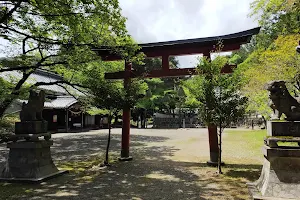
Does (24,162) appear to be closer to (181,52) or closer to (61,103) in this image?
(181,52)

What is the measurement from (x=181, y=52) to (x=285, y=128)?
5.95m

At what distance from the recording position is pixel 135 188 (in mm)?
6406

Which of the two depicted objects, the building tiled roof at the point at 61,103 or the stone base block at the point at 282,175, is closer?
the stone base block at the point at 282,175

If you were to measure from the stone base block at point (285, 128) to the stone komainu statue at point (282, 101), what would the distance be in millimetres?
133

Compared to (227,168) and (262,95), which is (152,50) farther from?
(262,95)

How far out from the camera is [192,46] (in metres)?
10.1

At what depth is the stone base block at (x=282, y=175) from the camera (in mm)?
5059

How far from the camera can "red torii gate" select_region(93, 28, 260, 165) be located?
9.37 m

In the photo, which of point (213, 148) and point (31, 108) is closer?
point (31, 108)

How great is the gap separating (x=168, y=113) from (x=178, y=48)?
2891 centimetres

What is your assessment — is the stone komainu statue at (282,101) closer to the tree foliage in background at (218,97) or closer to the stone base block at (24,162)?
the tree foliage in background at (218,97)

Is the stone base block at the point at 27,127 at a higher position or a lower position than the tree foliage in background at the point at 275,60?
lower

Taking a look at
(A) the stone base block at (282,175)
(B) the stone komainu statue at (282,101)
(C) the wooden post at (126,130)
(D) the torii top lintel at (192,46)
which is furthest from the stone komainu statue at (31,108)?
(B) the stone komainu statue at (282,101)

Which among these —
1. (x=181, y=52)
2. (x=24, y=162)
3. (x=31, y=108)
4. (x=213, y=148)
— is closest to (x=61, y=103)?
(x=181, y=52)
